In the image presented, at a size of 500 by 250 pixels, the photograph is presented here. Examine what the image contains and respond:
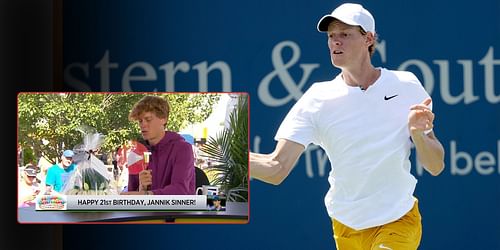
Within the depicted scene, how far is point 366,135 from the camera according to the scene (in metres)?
4.91

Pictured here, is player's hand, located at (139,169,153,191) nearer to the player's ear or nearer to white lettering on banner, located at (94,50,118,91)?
the player's ear

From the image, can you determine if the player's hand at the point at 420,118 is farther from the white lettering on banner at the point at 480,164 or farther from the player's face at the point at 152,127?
the white lettering on banner at the point at 480,164

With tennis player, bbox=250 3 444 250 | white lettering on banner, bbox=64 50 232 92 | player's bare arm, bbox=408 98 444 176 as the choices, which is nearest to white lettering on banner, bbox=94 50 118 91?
white lettering on banner, bbox=64 50 232 92

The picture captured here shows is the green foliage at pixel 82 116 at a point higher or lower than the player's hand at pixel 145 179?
Result: higher

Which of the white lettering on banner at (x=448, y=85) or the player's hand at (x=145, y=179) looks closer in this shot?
the player's hand at (x=145, y=179)

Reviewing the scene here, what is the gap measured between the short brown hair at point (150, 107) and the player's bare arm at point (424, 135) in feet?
3.51

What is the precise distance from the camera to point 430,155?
476 centimetres

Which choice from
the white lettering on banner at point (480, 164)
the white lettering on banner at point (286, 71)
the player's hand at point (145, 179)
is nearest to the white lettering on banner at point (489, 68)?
the white lettering on banner at point (286, 71)

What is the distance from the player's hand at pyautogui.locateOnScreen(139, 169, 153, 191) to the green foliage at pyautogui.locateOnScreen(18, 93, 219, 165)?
0.45ft

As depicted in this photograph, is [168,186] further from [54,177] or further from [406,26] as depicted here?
[406,26]

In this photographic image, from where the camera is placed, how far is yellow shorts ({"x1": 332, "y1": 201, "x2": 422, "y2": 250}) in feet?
16.0

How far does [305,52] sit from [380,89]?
196 centimetres

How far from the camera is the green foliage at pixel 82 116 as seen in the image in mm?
3967

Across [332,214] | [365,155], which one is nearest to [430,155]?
[365,155]
